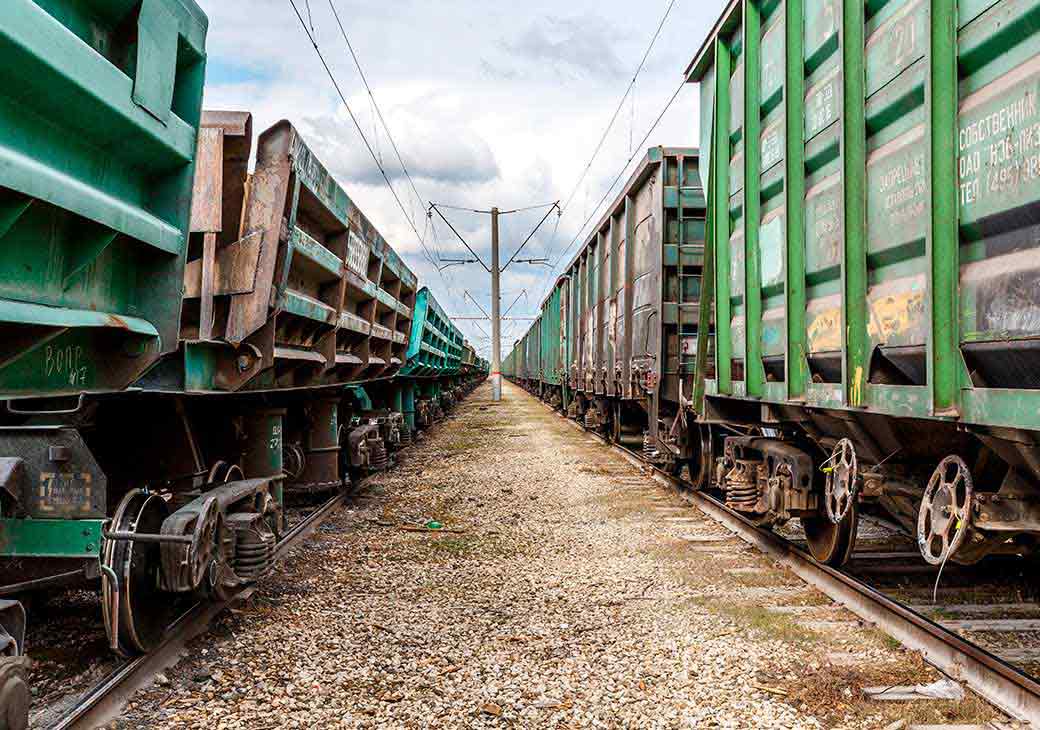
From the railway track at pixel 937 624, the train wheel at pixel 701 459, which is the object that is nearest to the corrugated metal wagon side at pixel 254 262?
the railway track at pixel 937 624

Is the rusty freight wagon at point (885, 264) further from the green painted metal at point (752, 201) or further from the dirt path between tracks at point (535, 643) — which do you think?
the dirt path between tracks at point (535, 643)

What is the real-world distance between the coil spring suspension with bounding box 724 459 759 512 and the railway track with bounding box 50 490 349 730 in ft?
11.2

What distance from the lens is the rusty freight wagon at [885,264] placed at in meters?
2.66

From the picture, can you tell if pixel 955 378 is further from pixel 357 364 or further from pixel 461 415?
pixel 461 415

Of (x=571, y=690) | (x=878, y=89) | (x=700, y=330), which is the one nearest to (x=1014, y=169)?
(x=878, y=89)

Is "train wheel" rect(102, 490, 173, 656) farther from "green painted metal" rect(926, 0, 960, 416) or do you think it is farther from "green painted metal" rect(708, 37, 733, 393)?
"green painted metal" rect(708, 37, 733, 393)

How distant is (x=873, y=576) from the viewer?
4738 mm

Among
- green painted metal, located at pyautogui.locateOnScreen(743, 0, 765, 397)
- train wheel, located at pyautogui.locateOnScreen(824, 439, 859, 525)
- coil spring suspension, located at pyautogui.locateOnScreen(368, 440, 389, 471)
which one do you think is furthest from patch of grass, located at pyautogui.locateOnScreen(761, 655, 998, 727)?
coil spring suspension, located at pyautogui.locateOnScreen(368, 440, 389, 471)

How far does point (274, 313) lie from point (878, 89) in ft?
10.5

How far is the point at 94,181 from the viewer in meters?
2.31

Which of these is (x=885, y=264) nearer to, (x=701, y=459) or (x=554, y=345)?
(x=701, y=459)

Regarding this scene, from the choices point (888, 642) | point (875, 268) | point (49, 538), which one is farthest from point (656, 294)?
point (49, 538)


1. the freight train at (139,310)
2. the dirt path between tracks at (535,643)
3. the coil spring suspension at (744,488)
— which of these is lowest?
the dirt path between tracks at (535,643)

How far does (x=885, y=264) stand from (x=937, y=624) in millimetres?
1796
